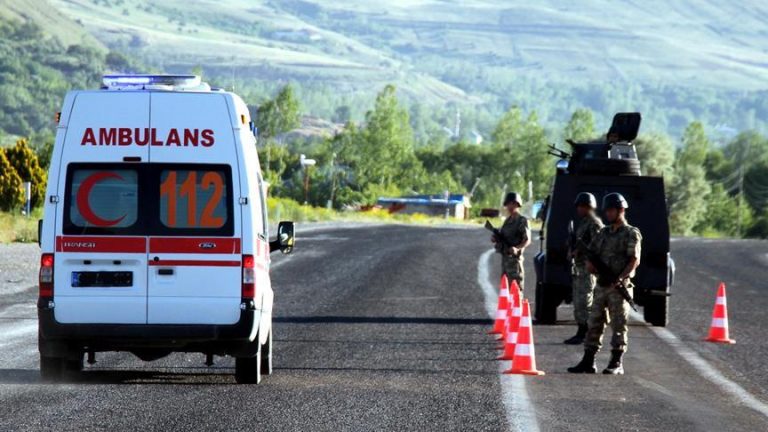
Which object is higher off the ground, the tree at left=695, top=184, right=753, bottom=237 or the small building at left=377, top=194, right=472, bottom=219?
the small building at left=377, top=194, right=472, bottom=219

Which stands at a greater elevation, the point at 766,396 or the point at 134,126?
the point at 134,126

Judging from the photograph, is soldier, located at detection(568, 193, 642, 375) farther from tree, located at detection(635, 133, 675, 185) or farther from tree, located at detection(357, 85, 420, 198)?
tree, located at detection(357, 85, 420, 198)

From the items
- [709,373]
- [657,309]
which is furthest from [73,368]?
[657,309]

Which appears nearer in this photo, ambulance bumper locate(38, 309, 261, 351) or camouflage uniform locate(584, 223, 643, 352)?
ambulance bumper locate(38, 309, 261, 351)

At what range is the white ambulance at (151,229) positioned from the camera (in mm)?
12953

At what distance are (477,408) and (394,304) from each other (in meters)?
13.2

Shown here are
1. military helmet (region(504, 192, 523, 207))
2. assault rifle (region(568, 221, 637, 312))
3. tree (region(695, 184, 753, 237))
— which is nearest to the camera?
assault rifle (region(568, 221, 637, 312))

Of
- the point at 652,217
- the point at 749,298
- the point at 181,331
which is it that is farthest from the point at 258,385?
the point at 749,298

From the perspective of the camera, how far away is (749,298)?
3109cm

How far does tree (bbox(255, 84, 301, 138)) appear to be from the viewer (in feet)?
497

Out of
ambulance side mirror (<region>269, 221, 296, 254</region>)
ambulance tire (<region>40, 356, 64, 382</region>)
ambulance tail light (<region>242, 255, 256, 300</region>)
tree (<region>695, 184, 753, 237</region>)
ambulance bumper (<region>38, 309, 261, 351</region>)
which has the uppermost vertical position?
ambulance side mirror (<region>269, 221, 296, 254</region>)

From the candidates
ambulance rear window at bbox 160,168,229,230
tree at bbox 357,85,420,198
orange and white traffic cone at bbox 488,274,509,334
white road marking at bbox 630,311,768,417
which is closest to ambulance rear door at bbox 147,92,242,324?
ambulance rear window at bbox 160,168,229,230

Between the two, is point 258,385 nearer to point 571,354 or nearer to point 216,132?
point 216,132

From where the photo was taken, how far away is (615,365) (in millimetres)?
15758
